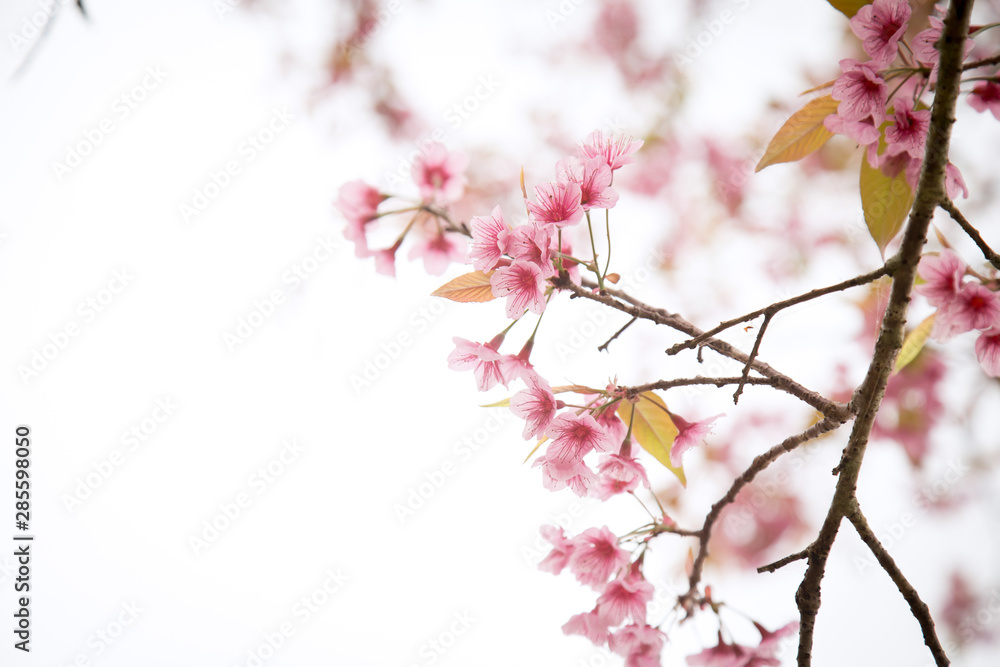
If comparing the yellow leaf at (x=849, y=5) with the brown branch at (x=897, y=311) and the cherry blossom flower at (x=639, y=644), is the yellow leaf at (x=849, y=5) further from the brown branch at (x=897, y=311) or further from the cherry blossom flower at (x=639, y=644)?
the cherry blossom flower at (x=639, y=644)

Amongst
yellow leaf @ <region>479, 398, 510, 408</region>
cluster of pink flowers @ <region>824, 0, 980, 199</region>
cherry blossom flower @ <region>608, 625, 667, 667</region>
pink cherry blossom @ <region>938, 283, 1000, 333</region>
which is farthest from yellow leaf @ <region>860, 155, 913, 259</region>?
cherry blossom flower @ <region>608, 625, 667, 667</region>

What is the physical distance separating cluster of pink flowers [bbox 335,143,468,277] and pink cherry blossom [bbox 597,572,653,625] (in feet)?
2.02

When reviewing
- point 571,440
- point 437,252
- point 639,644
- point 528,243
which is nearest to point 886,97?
point 528,243

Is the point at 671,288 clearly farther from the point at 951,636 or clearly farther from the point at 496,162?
the point at 951,636

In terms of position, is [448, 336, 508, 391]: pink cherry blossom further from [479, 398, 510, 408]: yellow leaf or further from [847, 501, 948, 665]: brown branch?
[847, 501, 948, 665]: brown branch

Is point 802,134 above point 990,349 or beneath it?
above

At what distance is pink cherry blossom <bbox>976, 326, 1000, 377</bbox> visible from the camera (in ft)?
2.12

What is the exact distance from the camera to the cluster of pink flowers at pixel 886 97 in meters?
0.64

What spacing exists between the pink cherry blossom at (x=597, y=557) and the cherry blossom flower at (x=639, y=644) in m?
0.08

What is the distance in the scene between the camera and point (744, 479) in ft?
2.38

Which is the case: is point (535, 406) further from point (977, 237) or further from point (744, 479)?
point (977, 237)

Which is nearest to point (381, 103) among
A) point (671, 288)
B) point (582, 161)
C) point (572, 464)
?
point (671, 288)

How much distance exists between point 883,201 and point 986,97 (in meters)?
0.21

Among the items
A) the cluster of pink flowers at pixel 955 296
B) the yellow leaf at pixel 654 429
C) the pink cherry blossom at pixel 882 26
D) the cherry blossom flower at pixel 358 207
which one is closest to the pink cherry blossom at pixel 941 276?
the cluster of pink flowers at pixel 955 296
